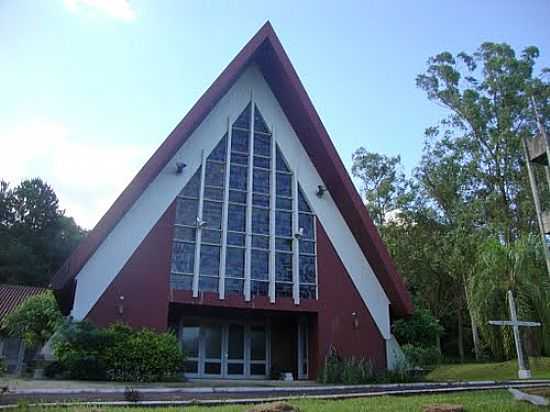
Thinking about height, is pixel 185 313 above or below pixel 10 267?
below

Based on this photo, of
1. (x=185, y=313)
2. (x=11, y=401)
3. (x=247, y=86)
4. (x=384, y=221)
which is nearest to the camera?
(x=11, y=401)

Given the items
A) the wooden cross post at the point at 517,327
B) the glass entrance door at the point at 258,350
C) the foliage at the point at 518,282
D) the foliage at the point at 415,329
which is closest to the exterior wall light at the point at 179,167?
the glass entrance door at the point at 258,350

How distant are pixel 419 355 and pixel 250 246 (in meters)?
7.80

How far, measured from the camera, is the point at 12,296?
25.4 m

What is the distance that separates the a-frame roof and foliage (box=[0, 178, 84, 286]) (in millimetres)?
22410

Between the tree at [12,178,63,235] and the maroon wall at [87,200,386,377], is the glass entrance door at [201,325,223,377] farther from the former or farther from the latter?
the tree at [12,178,63,235]

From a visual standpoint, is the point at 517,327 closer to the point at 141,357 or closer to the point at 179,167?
the point at 141,357

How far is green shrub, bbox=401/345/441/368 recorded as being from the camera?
16.8 m

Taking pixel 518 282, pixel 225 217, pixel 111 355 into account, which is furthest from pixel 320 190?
pixel 111 355

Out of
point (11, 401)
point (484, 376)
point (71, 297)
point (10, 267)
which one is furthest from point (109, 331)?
point (10, 267)

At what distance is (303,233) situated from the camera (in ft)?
52.5

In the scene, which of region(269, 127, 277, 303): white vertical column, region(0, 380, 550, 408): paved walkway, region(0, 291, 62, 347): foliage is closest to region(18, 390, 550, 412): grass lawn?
region(0, 380, 550, 408): paved walkway

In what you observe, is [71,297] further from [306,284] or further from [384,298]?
[384,298]

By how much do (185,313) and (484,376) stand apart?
396 inches
